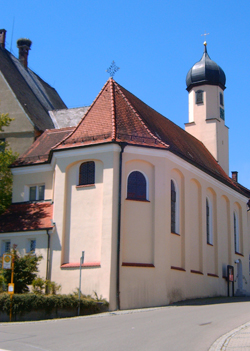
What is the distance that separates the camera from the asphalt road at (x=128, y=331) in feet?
37.3

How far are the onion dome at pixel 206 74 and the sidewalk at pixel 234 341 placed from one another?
90.6 ft

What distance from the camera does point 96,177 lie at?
2214 centimetres

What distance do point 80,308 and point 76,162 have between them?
283 inches

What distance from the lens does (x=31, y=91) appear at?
35.3 metres

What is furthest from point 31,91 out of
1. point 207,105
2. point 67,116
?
point 207,105

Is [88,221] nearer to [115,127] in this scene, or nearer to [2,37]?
[115,127]

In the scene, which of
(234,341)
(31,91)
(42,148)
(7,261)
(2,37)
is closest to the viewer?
(234,341)

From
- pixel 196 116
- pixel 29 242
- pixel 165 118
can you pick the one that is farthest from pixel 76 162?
pixel 196 116

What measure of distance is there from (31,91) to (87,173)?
49.0 feet

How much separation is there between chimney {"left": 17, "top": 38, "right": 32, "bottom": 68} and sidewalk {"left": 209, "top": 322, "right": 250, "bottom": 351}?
101ft

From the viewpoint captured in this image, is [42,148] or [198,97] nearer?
[42,148]

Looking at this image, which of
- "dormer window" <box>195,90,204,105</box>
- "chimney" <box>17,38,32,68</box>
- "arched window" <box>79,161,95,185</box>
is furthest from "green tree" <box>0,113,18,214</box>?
"dormer window" <box>195,90,204,105</box>

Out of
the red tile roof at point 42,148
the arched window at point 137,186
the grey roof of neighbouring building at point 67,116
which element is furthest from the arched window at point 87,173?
the grey roof of neighbouring building at point 67,116

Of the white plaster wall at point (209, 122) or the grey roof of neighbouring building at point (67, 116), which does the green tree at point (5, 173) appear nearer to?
the grey roof of neighbouring building at point (67, 116)
